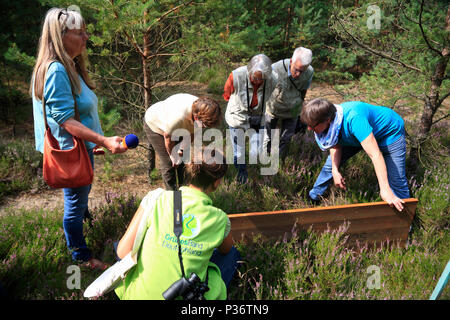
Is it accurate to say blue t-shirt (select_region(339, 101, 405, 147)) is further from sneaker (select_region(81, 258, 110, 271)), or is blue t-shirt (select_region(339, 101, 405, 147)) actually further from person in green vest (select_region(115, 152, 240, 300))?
sneaker (select_region(81, 258, 110, 271))

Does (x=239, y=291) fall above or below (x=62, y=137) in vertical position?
below

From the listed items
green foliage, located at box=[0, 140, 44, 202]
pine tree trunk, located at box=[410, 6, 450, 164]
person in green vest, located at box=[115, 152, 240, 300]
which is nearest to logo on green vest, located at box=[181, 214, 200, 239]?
person in green vest, located at box=[115, 152, 240, 300]

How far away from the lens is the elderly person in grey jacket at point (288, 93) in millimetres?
3363

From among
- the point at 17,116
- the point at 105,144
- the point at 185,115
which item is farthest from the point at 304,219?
the point at 17,116

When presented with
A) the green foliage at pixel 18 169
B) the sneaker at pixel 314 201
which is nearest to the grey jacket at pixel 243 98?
the sneaker at pixel 314 201

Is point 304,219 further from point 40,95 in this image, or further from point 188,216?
point 40,95

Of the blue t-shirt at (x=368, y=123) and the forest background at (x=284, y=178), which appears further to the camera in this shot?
the blue t-shirt at (x=368, y=123)

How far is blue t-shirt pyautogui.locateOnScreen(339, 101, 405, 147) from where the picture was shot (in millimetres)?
2646

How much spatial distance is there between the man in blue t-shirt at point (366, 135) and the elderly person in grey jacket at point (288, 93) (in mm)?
793

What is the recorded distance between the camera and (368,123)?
8.65 ft

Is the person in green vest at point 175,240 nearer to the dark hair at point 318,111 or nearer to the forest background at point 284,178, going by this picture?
the forest background at point 284,178

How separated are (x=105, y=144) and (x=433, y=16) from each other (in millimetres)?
3307

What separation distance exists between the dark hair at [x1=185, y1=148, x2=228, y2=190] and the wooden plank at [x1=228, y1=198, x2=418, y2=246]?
763 mm

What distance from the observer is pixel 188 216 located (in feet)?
Result: 5.41
